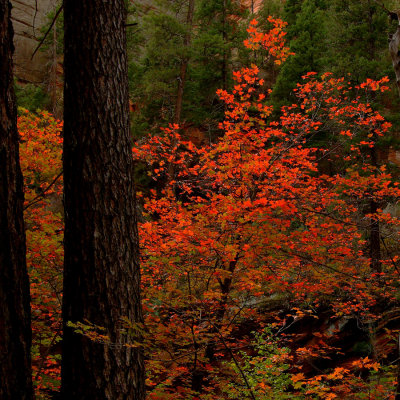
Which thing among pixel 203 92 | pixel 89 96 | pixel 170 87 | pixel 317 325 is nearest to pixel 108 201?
pixel 89 96

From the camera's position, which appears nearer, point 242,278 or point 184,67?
point 242,278

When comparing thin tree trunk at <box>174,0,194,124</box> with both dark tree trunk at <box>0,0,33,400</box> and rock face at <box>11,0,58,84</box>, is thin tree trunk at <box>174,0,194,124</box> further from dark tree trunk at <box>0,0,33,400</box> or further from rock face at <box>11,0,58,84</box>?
rock face at <box>11,0,58,84</box>

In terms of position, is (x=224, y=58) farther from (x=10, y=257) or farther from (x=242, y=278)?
(x=10, y=257)

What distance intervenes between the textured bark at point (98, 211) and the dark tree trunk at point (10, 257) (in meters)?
0.39

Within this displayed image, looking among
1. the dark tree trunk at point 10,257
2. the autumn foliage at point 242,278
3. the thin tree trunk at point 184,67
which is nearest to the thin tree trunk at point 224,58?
the thin tree trunk at point 184,67

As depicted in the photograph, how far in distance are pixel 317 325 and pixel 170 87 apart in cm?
1164

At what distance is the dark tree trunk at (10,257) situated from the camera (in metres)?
1.79

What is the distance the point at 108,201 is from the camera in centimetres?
238

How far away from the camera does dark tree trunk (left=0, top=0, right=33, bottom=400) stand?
1789mm

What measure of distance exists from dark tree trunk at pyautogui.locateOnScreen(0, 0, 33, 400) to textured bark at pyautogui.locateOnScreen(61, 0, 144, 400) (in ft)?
1.29

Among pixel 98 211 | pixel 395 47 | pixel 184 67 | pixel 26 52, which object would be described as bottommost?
pixel 98 211

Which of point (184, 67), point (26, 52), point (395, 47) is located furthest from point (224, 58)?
point (26, 52)

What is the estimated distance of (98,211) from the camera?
2.35 metres

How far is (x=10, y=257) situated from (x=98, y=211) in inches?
25.6
